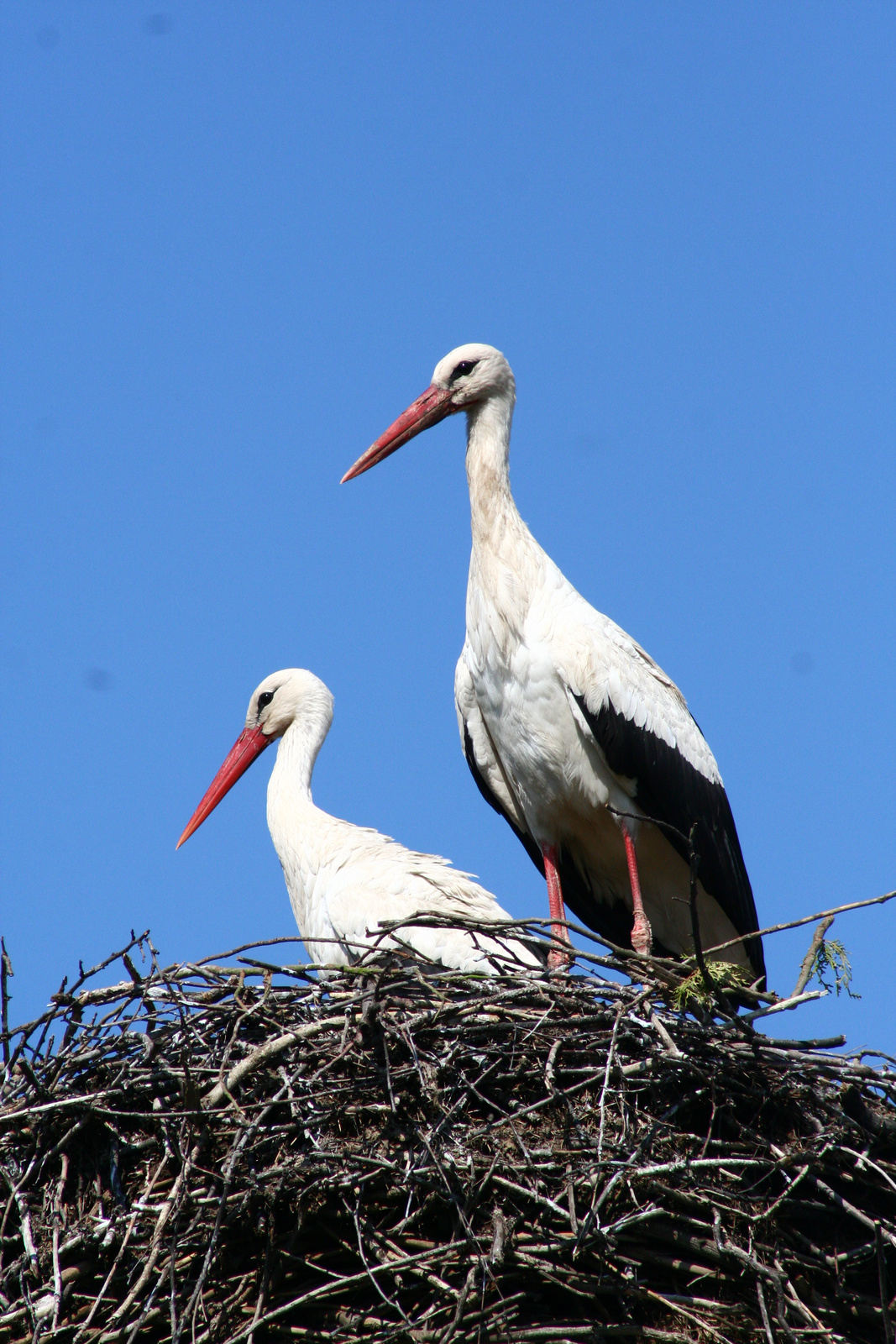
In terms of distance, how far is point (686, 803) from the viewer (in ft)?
16.6

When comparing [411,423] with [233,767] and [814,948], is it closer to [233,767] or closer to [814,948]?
[233,767]

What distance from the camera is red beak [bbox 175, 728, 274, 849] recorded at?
671 cm

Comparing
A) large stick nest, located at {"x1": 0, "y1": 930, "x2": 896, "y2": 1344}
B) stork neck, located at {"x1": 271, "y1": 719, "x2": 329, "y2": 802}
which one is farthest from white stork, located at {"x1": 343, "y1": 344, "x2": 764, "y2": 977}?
Result: large stick nest, located at {"x1": 0, "y1": 930, "x2": 896, "y2": 1344}

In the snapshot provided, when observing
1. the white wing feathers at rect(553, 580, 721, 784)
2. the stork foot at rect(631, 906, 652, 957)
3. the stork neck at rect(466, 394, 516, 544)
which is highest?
the stork neck at rect(466, 394, 516, 544)

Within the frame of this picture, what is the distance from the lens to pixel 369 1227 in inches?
132

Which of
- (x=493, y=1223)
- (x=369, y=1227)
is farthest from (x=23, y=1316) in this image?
(x=493, y=1223)

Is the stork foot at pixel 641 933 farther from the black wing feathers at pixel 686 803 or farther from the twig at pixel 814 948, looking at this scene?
the twig at pixel 814 948

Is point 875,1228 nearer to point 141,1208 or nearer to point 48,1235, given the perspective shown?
point 141,1208

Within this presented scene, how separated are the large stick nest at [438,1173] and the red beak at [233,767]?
3.08m

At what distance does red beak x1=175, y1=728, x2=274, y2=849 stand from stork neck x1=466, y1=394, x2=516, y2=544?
1890 mm

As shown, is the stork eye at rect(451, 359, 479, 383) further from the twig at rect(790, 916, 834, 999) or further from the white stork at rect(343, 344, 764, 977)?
the twig at rect(790, 916, 834, 999)

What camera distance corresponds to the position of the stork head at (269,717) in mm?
6523

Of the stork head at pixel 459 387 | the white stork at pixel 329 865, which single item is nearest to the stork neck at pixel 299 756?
the white stork at pixel 329 865

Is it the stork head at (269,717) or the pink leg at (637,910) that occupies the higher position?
the stork head at (269,717)
